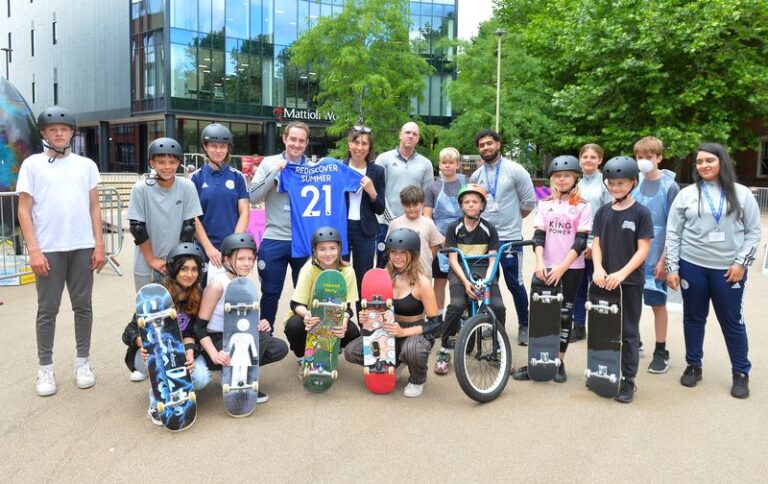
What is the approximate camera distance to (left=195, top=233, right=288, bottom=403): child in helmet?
4184 millimetres

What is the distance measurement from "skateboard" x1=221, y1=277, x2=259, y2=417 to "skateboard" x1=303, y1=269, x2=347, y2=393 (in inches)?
16.9

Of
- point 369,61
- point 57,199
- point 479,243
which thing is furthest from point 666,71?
point 57,199

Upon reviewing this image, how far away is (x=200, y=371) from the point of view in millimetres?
4129

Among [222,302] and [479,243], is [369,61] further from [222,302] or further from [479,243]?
[222,302]

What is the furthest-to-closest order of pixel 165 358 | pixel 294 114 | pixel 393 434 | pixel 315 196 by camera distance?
pixel 294 114 → pixel 315 196 → pixel 165 358 → pixel 393 434

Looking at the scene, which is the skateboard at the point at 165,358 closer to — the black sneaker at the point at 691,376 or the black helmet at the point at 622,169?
the black helmet at the point at 622,169

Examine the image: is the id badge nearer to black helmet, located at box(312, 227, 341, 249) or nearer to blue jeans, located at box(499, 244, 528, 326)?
blue jeans, located at box(499, 244, 528, 326)

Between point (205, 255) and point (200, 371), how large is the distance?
958 mm

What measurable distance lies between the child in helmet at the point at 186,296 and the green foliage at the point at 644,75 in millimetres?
19919

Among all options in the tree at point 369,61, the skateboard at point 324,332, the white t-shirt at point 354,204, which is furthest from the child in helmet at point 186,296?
the tree at point 369,61

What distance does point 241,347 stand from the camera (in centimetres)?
410

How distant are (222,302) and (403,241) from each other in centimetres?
142

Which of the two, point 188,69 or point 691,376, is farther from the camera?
point 188,69

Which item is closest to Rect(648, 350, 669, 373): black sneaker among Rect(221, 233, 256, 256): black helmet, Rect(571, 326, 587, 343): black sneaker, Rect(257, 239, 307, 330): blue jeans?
Rect(571, 326, 587, 343): black sneaker
